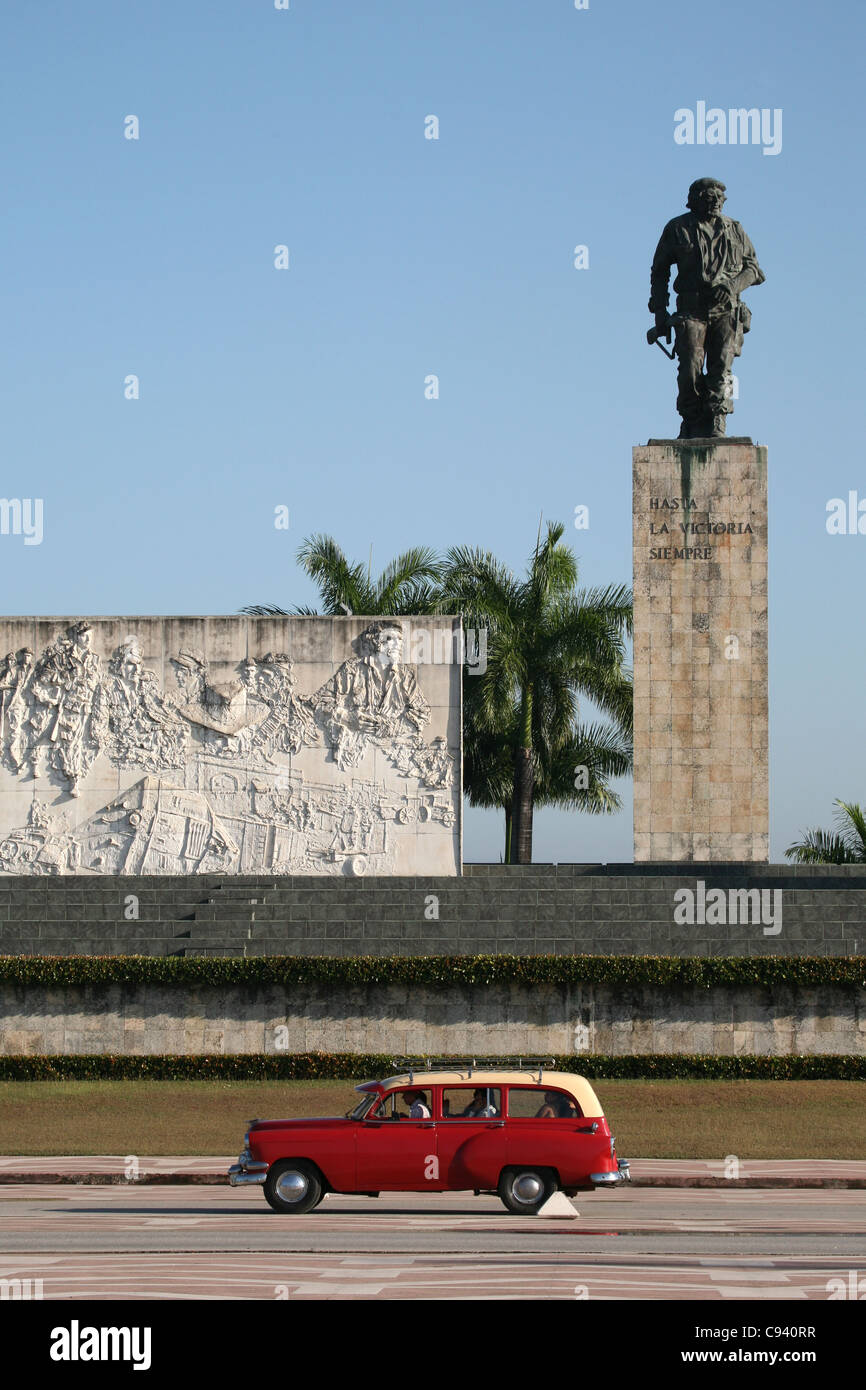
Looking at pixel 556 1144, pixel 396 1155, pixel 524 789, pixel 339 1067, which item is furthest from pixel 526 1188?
pixel 524 789

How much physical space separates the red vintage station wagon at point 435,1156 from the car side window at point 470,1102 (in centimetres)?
4

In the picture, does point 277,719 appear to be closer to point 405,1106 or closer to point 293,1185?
point 405,1106

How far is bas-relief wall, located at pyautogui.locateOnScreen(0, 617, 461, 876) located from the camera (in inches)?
1071

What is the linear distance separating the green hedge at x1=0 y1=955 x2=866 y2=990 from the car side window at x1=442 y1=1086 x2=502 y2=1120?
7.86 metres

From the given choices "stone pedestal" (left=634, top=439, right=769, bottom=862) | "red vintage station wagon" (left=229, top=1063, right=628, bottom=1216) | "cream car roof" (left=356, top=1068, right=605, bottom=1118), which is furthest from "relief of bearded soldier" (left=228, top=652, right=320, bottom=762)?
"red vintage station wagon" (left=229, top=1063, right=628, bottom=1216)

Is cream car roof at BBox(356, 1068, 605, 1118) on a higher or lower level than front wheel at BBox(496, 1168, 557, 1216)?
higher

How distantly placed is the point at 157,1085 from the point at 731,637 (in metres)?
11.1

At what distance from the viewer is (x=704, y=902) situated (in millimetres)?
24859

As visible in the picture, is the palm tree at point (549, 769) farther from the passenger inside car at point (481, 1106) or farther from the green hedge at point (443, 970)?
the passenger inside car at point (481, 1106)

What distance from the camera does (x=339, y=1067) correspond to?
22.0 metres

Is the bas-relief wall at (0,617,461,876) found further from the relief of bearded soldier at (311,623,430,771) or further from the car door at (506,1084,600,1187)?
the car door at (506,1084,600,1187)

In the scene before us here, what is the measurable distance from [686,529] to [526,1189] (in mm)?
14734

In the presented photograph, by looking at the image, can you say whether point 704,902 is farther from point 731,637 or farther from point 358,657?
point 358,657
